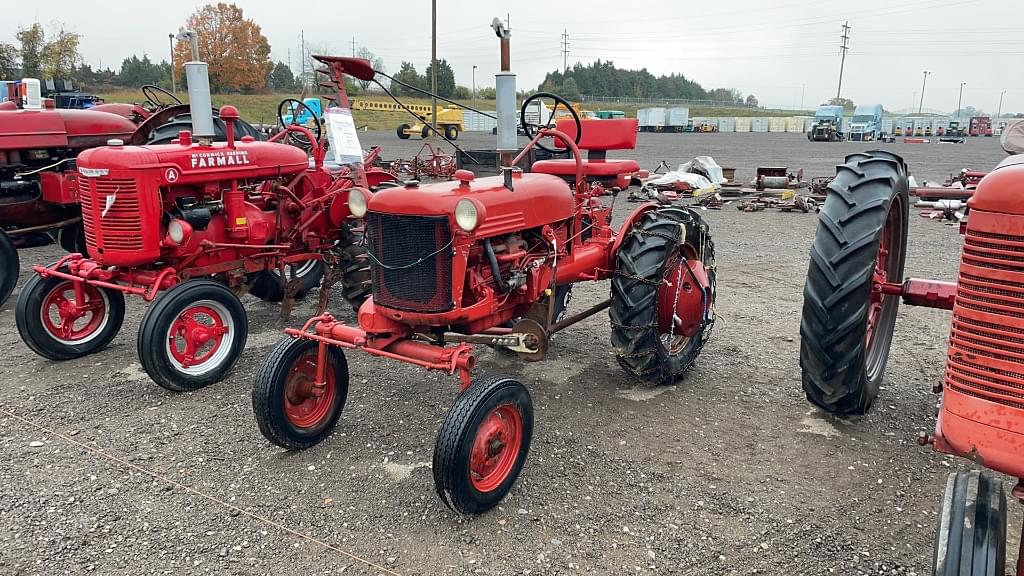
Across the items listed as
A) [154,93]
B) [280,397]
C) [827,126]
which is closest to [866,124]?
[827,126]

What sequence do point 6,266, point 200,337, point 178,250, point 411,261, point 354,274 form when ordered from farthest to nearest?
point 6,266 < point 354,274 < point 178,250 < point 200,337 < point 411,261

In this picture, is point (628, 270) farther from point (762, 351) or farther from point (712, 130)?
point (712, 130)

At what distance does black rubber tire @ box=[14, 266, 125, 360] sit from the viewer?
4.57 m

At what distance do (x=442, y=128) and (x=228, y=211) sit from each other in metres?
28.0

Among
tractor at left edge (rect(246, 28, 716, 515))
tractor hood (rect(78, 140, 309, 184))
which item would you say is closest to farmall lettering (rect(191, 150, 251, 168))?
tractor hood (rect(78, 140, 309, 184))

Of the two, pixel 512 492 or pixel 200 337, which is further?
pixel 200 337

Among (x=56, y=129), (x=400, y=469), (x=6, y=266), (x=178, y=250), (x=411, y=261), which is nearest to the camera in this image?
(x=411, y=261)

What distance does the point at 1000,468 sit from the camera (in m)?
1.73

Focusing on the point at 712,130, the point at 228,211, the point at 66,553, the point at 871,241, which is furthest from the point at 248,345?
the point at 712,130

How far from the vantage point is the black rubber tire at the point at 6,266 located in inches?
228

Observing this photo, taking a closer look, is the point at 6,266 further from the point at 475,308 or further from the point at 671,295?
the point at 671,295

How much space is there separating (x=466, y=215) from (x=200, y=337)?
86.1 inches

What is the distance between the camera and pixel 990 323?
1.80 m

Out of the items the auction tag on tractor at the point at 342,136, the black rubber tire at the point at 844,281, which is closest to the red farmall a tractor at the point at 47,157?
the auction tag on tractor at the point at 342,136
